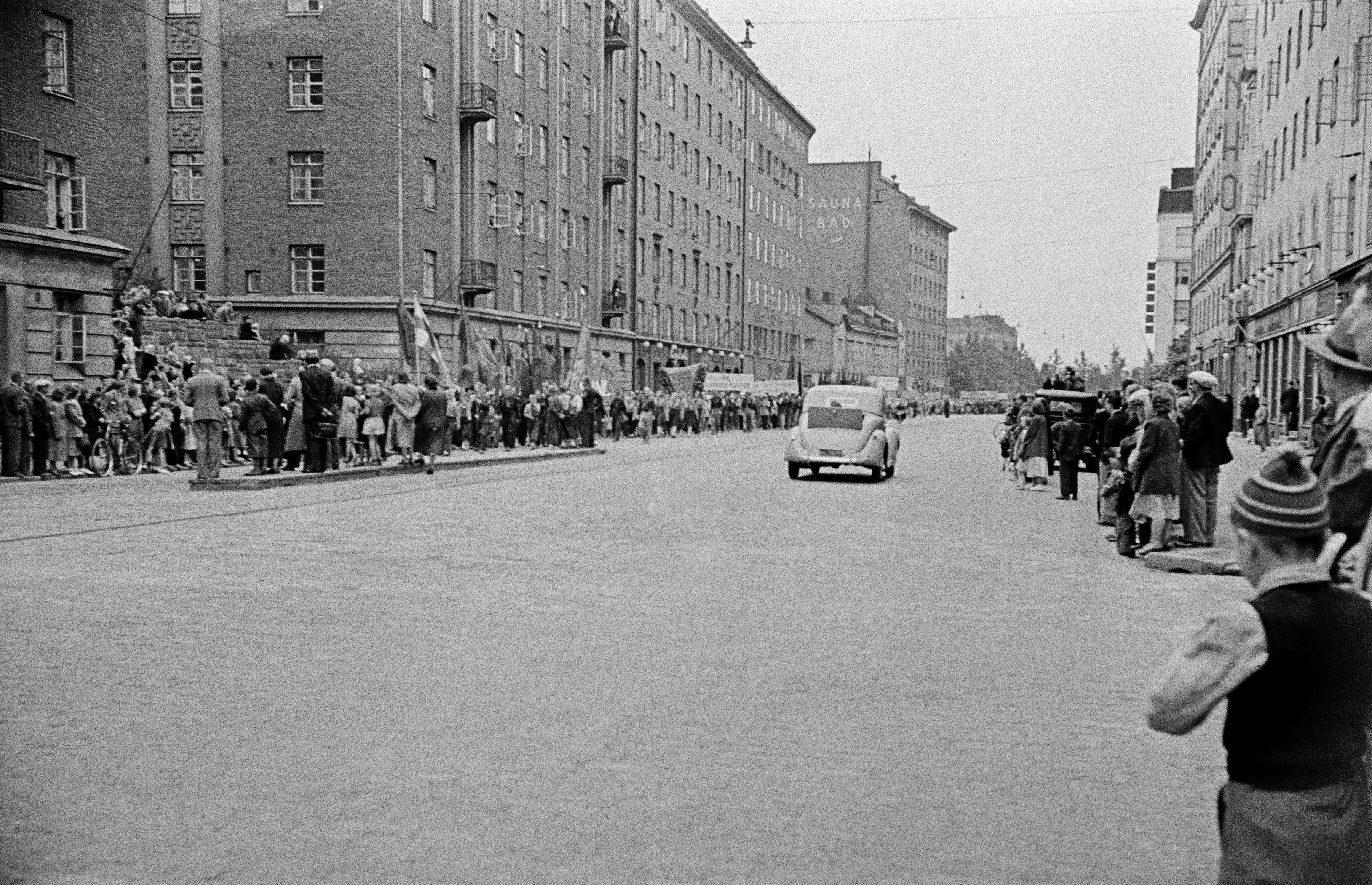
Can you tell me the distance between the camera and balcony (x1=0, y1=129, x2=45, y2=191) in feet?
82.1

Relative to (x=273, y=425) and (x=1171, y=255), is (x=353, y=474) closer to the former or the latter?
(x=273, y=425)

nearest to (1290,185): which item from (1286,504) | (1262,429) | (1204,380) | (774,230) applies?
(1262,429)

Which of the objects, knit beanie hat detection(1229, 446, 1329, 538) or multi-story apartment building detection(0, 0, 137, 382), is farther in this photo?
multi-story apartment building detection(0, 0, 137, 382)

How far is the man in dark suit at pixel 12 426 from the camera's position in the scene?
21484 mm

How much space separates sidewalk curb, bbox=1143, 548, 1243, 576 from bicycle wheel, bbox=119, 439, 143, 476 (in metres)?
18.7

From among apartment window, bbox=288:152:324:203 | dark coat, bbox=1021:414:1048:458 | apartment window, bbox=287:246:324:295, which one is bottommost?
dark coat, bbox=1021:414:1048:458

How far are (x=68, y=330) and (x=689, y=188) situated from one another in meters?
52.8

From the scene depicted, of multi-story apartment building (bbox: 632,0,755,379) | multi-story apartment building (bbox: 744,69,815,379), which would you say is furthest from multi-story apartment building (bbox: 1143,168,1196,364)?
multi-story apartment building (bbox: 632,0,755,379)

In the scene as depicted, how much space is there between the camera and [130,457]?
24109mm

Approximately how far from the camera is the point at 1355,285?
4.44 metres

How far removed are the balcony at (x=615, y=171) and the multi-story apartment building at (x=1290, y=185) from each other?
27.8 m

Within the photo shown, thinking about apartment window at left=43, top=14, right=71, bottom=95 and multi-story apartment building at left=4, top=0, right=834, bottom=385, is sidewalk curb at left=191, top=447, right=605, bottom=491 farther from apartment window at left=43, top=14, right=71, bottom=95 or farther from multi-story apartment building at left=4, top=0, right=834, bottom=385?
apartment window at left=43, top=14, right=71, bottom=95

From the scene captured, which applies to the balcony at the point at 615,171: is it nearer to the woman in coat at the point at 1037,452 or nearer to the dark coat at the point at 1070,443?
the woman in coat at the point at 1037,452

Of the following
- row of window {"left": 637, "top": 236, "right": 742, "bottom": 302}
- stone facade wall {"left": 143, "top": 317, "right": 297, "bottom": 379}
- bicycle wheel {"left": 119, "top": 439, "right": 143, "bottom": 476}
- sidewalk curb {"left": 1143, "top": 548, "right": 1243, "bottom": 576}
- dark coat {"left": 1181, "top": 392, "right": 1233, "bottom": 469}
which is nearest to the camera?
sidewalk curb {"left": 1143, "top": 548, "right": 1243, "bottom": 576}
